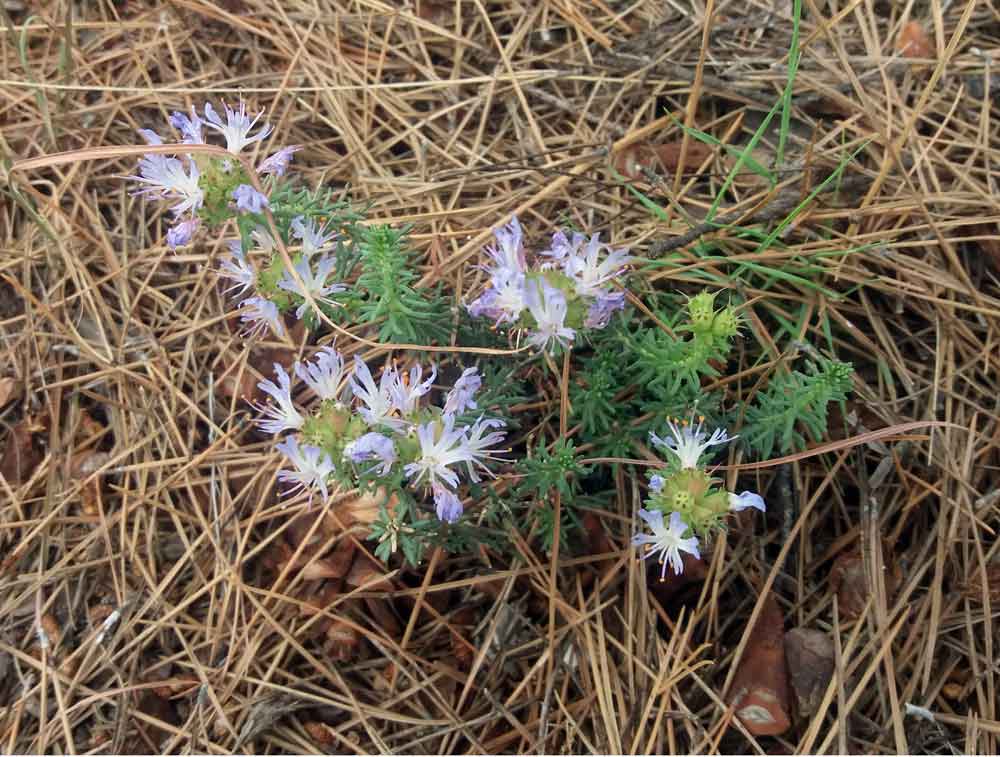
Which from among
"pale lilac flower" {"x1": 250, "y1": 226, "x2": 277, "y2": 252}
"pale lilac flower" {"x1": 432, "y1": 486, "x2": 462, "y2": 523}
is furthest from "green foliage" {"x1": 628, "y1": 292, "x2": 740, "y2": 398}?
"pale lilac flower" {"x1": 250, "y1": 226, "x2": 277, "y2": 252}

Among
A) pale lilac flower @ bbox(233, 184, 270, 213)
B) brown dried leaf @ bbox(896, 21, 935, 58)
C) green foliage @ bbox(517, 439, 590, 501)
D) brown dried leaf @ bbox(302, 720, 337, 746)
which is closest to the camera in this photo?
pale lilac flower @ bbox(233, 184, 270, 213)

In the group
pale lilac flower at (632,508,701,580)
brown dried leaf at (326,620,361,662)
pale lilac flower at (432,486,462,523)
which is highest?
pale lilac flower at (432,486,462,523)

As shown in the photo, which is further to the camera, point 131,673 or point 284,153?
point 131,673

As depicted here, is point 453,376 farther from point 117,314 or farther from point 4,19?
point 4,19

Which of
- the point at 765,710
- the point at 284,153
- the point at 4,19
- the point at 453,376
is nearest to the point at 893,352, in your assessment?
the point at 765,710

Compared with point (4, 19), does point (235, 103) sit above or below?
below

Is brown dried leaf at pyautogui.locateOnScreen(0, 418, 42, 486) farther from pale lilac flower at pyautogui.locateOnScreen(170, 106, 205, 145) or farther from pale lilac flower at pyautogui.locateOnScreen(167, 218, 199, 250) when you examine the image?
pale lilac flower at pyautogui.locateOnScreen(170, 106, 205, 145)

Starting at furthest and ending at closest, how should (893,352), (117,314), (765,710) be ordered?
(117,314) < (893,352) < (765,710)
